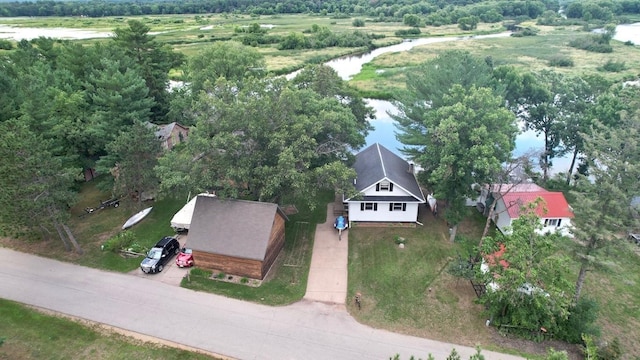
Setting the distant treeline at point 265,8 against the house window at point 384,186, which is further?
the distant treeline at point 265,8

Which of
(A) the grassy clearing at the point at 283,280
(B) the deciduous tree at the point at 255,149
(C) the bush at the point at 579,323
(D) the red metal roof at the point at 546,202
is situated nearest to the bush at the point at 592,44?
(D) the red metal roof at the point at 546,202

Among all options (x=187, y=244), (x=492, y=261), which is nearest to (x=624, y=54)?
(x=492, y=261)

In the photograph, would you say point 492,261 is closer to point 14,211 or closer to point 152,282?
point 152,282

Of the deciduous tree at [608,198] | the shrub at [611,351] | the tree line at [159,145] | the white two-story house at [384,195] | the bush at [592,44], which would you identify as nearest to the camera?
the shrub at [611,351]

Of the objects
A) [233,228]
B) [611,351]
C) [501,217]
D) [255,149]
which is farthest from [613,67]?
[233,228]

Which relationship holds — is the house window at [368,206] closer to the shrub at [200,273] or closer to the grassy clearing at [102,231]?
the shrub at [200,273]
